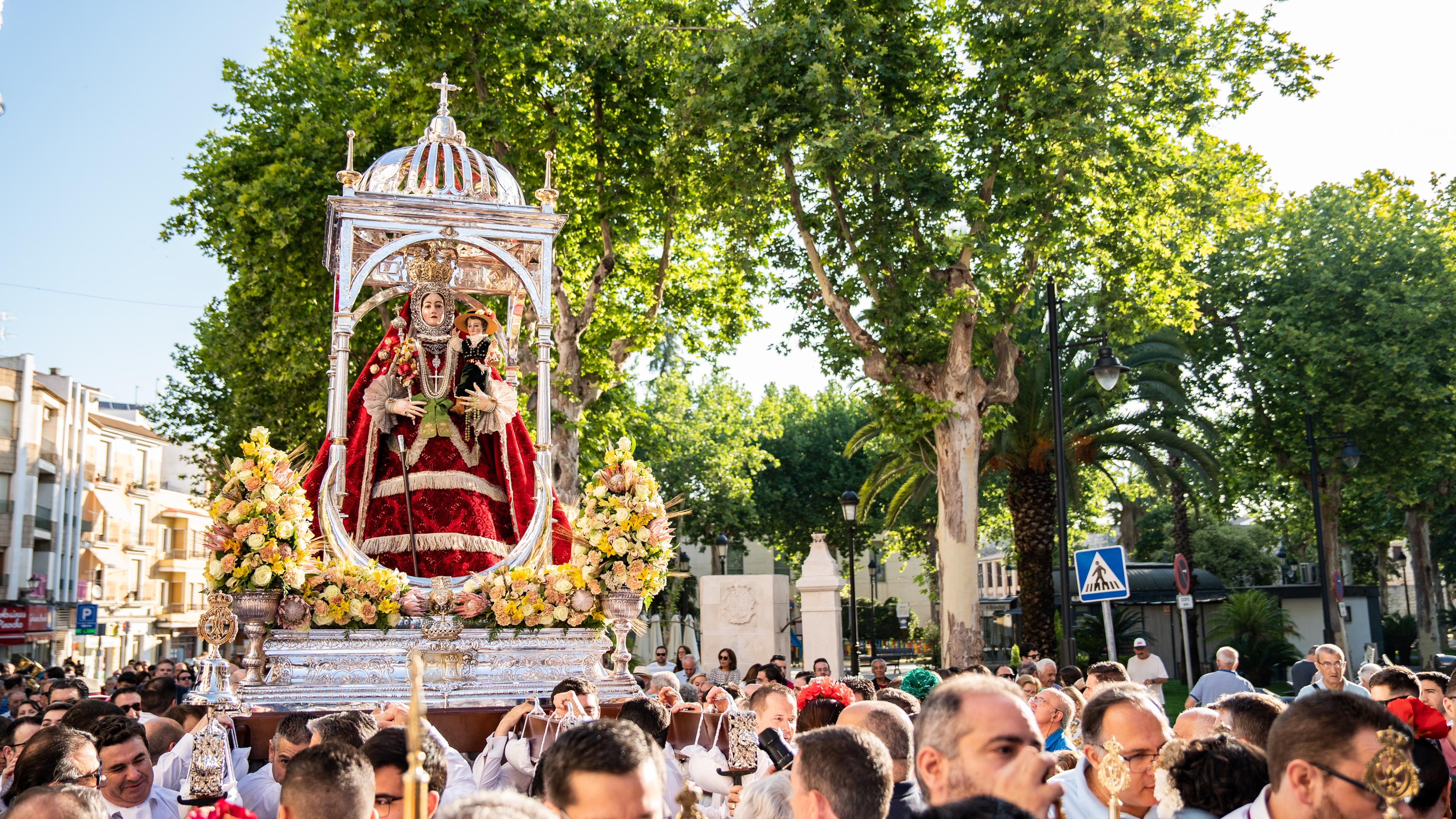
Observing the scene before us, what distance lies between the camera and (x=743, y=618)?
18562 mm

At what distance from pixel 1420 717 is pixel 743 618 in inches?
515

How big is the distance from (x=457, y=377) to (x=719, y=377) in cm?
3105

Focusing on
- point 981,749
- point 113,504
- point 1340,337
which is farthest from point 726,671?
point 113,504

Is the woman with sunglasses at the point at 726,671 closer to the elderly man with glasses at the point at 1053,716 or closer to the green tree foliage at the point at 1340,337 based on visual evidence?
the elderly man with glasses at the point at 1053,716

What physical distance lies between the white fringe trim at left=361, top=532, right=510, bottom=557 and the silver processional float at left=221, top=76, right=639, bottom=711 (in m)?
0.14

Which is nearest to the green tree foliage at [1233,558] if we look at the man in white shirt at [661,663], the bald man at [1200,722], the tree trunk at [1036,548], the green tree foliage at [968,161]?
the tree trunk at [1036,548]

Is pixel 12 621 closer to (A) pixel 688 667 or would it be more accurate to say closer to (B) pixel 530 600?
(A) pixel 688 667

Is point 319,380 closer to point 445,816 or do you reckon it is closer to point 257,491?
point 257,491

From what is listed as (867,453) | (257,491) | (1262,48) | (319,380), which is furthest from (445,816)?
(867,453)

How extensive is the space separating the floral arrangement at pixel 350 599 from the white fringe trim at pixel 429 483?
132cm

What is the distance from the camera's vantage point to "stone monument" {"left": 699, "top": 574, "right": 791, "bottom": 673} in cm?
1834

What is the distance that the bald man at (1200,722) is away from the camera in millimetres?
4926

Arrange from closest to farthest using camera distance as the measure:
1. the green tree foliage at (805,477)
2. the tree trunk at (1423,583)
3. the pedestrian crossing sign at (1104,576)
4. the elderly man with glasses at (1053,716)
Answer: the elderly man with glasses at (1053,716), the pedestrian crossing sign at (1104,576), the tree trunk at (1423,583), the green tree foliage at (805,477)

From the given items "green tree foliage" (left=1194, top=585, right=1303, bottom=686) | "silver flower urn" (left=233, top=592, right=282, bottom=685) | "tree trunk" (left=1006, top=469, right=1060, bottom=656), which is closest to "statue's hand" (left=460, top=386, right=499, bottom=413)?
"silver flower urn" (left=233, top=592, right=282, bottom=685)
